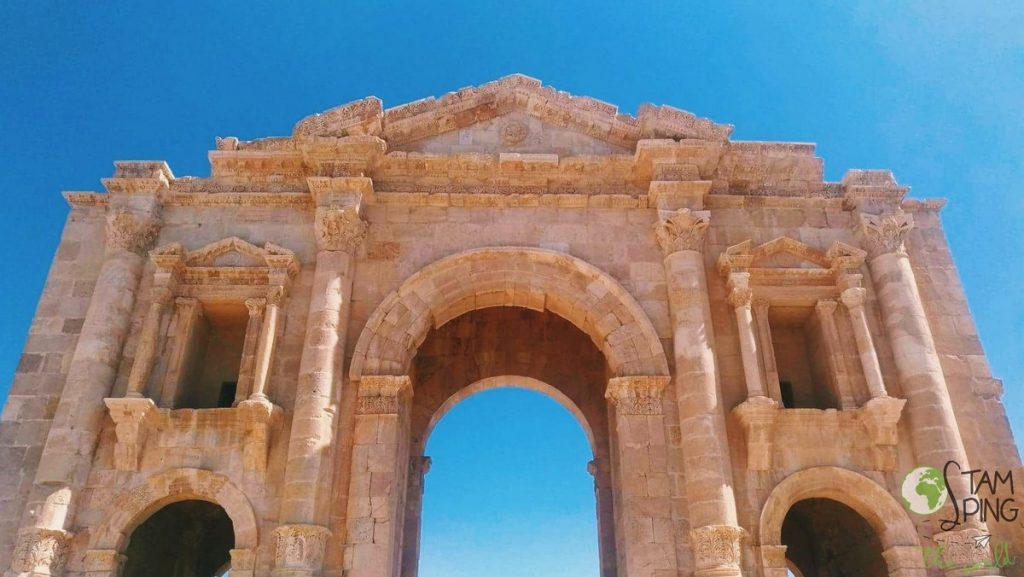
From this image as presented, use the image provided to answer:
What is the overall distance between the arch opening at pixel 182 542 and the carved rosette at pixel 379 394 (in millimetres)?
4274

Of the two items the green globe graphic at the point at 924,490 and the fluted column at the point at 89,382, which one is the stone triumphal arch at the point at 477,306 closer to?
the fluted column at the point at 89,382

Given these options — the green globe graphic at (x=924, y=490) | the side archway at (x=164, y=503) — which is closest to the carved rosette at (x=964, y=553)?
the green globe graphic at (x=924, y=490)

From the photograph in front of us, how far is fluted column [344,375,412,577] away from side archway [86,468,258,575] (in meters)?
1.63

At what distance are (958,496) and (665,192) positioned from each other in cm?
717

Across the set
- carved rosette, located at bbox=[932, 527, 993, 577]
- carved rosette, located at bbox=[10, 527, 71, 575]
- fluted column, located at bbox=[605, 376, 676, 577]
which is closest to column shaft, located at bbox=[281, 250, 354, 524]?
carved rosette, located at bbox=[10, 527, 71, 575]

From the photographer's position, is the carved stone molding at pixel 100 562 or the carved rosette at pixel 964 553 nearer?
the carved rosette at pixel 964 553

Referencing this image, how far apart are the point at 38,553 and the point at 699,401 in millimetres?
10669

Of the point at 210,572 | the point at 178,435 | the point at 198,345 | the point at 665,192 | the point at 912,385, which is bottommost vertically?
the point at 210,572

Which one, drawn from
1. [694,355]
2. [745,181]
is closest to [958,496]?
[694,355]

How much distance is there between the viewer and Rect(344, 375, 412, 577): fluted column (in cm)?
1186

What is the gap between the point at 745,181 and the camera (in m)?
15.6

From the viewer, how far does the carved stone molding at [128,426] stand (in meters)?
12.4

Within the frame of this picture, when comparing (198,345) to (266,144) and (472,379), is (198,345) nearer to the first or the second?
(266,144)

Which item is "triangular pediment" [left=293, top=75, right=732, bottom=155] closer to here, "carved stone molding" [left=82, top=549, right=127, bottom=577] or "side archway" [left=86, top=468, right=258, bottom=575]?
"side archway" [left=86, top=468, right=258, bottom=575]
